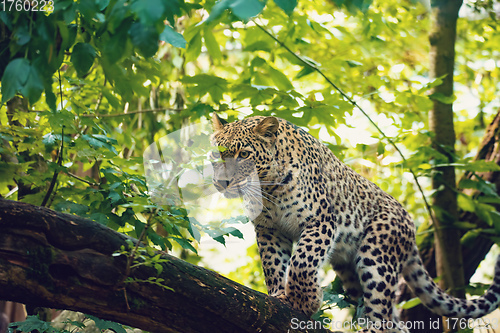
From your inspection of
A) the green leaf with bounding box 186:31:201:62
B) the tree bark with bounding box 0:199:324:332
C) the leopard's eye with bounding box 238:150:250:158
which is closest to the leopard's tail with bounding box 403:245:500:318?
the leopard's eye with bounding box 238:150:250:158

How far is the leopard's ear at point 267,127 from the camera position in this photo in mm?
5150

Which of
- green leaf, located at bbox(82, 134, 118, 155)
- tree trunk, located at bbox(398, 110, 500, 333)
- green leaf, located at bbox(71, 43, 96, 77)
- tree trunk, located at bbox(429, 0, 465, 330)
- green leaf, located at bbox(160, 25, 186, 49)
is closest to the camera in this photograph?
green leaf, located at bbox(160, 25, 186, 49)

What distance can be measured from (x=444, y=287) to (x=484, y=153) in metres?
2.35

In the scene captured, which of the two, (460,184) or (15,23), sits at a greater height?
(460,184)

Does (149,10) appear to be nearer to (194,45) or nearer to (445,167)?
(194,45)

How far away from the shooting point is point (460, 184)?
736 centimetres

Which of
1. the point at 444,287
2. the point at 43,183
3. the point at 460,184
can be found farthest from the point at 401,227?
the point at 43,183

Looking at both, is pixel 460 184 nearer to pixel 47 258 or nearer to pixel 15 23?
pixel 47 258

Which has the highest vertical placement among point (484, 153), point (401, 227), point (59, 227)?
point (484, 153)

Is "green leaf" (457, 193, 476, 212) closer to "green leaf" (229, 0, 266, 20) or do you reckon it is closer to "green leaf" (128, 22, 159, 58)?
"green leaf" (229, 0, 266, 20)

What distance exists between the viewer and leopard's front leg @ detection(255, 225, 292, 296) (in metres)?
5.38

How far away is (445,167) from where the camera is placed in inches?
306

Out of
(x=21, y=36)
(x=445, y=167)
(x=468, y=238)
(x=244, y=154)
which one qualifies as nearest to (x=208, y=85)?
(x=244, y=154)

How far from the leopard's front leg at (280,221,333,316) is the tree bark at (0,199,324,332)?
968mm
